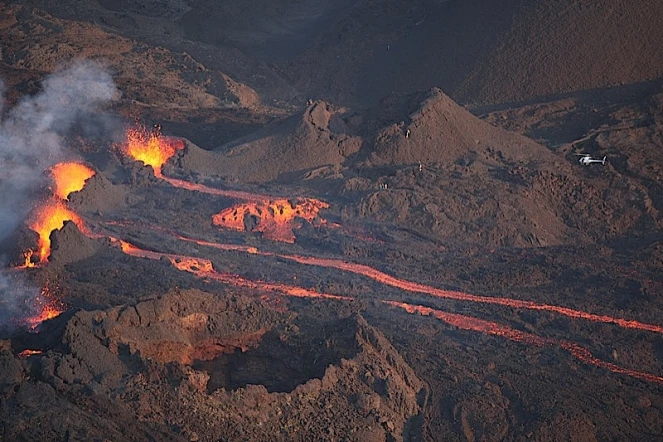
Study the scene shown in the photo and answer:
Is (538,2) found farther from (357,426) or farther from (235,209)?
(357,426)

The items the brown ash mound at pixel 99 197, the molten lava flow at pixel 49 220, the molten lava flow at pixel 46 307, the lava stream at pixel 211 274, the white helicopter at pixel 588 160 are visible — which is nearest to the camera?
the molten lava flow at pixel 46 307

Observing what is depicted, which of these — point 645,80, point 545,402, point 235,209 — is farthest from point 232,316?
point 645,80

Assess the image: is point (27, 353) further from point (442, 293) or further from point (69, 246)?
point (442, 293)

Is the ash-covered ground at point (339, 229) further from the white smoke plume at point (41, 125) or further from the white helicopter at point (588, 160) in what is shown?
the white helicopter at point (588, 160)

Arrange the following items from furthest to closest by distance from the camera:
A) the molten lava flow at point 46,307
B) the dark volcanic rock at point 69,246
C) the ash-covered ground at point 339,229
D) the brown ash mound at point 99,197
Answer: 1. the brown ash mound at point 99,197
2. the dark volcanic rock at point 69,246
3. the molten lava flow at point 46,307
4. the ash-covered ground at point 339,229

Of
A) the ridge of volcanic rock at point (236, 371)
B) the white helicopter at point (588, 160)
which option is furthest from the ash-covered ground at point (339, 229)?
the white helicopter at point (588, 160)
